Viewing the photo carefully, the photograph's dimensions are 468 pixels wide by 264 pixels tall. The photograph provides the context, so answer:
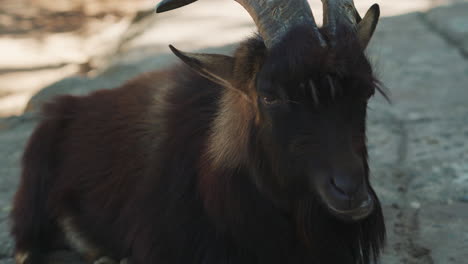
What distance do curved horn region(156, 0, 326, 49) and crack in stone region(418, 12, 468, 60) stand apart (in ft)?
16.1

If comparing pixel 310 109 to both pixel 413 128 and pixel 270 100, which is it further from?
pixel 413 128

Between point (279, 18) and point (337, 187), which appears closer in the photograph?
point (337, 187)

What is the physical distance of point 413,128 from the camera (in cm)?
600

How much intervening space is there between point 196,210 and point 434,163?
2324mm

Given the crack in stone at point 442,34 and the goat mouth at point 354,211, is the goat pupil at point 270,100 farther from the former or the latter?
the crack in stone at point 442,34

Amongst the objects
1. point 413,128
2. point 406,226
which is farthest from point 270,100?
point 413,128

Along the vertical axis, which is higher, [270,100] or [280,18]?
[280,18]

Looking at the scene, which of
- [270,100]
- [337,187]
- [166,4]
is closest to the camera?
[337,187]

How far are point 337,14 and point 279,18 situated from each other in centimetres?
29

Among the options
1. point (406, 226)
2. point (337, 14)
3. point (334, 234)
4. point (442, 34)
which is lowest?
point (442, 34)

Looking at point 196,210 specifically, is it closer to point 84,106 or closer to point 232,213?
point 232,213

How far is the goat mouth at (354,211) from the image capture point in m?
3.03

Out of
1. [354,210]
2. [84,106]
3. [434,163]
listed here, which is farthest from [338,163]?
[434,163]

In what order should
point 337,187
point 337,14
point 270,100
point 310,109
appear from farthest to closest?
point 337,14
point 270,100
point 310,109
point 337,187
